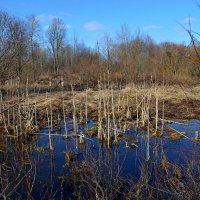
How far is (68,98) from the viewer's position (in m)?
16.5

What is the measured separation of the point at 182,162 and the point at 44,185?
3.12m

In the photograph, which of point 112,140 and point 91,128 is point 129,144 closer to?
point 112,140

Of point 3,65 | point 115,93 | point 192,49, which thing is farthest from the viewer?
point 3,65

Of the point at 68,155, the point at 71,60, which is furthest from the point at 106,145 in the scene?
the point at 71,60

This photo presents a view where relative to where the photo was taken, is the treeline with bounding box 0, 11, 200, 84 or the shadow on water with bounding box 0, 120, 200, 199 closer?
the shadow on water with bounding box 0, 120, 200, 199

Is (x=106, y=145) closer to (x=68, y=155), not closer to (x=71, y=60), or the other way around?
(x=68, y=155)

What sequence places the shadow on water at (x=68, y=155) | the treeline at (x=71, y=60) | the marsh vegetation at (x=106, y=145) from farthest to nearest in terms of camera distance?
the treeline at (x=71, y=60) → the shadow on water at (x=68, y=155) → the marsh vegetation at (x=106, y=145)

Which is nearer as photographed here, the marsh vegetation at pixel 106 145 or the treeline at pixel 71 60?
the marsh vegetation at pixel 106 145

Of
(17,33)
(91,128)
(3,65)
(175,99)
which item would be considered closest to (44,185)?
(91,128)

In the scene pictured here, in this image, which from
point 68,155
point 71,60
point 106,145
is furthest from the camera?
point 71,60

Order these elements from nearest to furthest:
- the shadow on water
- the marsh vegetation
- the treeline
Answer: the marsh vegetation, the shadow on water, the treeline

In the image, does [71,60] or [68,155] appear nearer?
[68,155]

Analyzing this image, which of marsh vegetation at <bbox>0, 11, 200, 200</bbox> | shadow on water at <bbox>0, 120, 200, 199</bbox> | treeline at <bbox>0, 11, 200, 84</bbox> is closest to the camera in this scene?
marsh vegetation at <bbox>0, 11, 200, 200</bbox>

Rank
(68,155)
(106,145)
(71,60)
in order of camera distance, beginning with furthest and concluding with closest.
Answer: (71,60) < (106,145) < (68,155)
